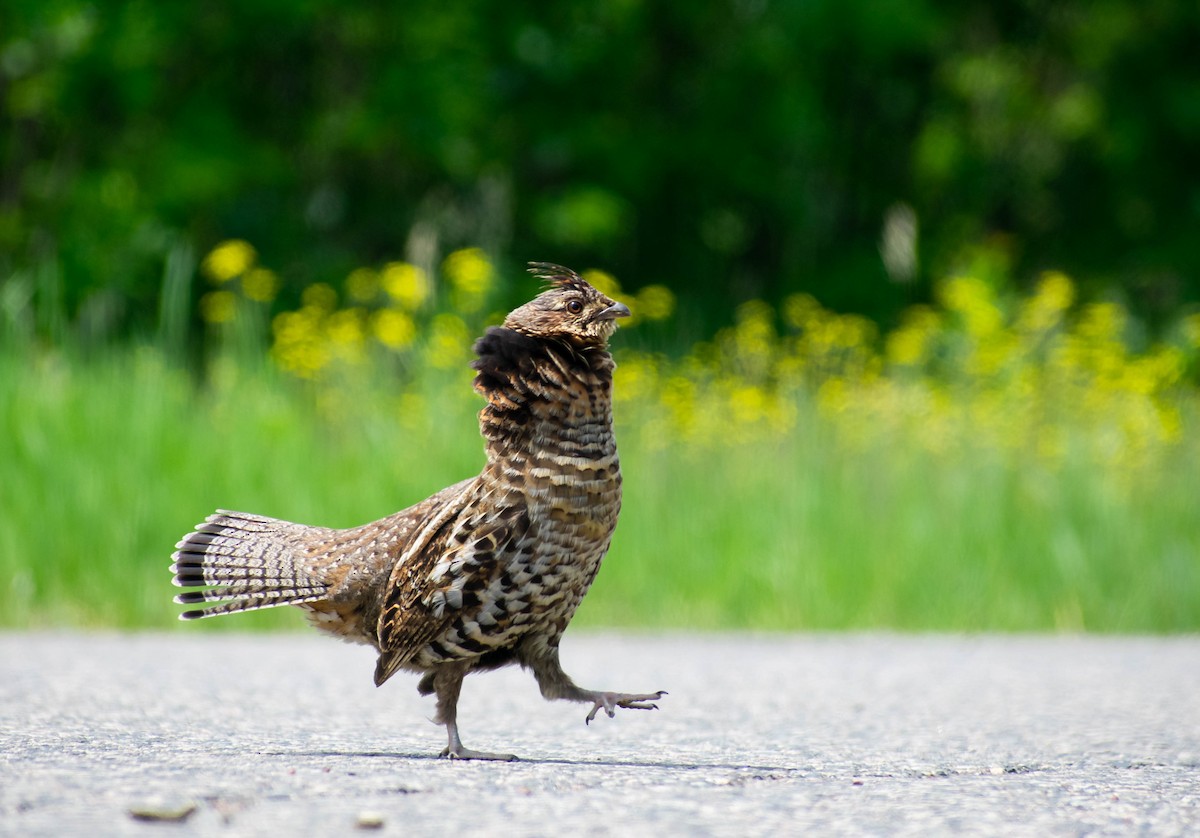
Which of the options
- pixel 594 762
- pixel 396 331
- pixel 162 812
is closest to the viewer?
pixel 162 812

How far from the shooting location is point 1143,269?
931 inches

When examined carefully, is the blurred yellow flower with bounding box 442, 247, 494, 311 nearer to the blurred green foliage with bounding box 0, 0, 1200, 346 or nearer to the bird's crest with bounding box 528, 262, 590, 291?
the blurred green foliage with bounding box 0, 0, 1200, 346

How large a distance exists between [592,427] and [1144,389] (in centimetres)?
878

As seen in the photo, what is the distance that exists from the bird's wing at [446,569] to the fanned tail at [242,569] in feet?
1.52

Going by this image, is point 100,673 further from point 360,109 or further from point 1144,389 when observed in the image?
point 360,109

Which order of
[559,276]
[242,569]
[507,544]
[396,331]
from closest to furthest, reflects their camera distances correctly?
[507,544], [559,276], [242,569], [396,331]

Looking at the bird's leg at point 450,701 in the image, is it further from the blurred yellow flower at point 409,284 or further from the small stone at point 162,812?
the blurred yellow flower at point 409,284

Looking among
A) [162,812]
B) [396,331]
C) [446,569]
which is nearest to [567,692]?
[446,569]

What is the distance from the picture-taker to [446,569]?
4.70 metres

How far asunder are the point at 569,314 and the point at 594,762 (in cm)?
136

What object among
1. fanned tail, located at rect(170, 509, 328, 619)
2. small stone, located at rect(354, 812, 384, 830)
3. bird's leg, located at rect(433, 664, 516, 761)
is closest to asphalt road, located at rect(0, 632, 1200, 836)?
small stone, located at rect(354, 812, 384, 830)

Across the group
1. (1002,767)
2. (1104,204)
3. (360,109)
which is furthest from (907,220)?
(1002,767)

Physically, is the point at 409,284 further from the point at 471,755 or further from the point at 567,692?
the point at 471,755

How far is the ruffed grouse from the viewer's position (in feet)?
15.3
